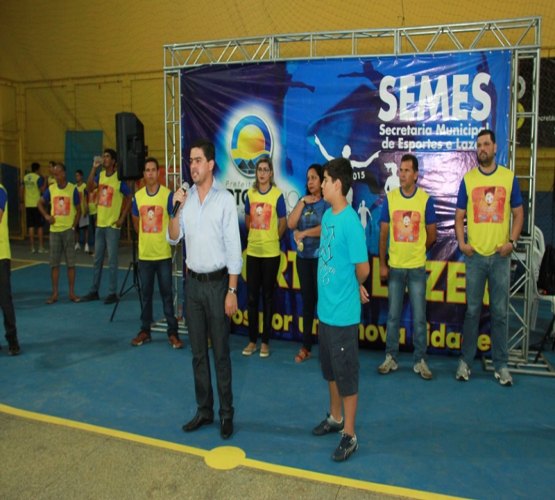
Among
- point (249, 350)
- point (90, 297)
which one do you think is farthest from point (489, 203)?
point (90, 297)

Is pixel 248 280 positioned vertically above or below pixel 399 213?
below

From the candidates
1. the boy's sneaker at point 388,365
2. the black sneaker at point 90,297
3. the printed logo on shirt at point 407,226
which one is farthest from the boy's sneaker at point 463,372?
the black sneaker at point 90,297

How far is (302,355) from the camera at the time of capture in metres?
5.87

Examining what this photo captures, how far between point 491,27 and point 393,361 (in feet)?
11.0

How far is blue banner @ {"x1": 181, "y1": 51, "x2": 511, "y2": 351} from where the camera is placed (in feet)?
18.8

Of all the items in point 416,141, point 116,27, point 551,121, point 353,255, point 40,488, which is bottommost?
point 40,488

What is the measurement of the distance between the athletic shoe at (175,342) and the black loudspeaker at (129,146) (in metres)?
1.96

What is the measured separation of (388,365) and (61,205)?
206 inches

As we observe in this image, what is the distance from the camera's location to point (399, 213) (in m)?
5.42

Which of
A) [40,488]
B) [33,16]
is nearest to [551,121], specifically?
[40,488]

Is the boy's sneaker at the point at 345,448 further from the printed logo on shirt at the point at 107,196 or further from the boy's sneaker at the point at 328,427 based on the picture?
the printed logo on shirt at the point at 107,196

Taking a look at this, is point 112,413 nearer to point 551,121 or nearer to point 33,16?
point 551,121

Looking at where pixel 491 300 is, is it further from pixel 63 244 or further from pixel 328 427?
pixel 63 244

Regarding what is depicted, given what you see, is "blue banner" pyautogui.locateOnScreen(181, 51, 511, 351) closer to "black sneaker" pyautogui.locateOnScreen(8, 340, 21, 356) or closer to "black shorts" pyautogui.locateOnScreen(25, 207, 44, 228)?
"black sneaker" pyautogui.locateOnScreen(8, 340, 21, 356)
